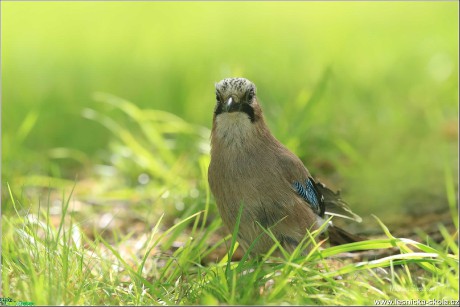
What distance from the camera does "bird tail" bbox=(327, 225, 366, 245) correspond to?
16.2 ft

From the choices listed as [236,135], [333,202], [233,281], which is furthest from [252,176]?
[233,281]

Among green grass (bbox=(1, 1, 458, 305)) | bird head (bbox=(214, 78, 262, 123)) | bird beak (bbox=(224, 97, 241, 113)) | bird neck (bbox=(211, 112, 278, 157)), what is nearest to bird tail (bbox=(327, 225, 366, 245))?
green grass (bbox=(1, 1, 458, 305))

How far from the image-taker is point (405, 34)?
11.1 meters

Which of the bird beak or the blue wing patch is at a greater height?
the bird beak

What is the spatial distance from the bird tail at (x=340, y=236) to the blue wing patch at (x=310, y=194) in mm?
158

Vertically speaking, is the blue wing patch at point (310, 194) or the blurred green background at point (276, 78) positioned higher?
the blurred green background at point (276, 78)

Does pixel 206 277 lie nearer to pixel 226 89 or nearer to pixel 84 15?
pixel 226 89

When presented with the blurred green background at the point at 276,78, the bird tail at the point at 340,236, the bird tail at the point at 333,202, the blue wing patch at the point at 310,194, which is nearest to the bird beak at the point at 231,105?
the blue wing patch at the point at 310,194

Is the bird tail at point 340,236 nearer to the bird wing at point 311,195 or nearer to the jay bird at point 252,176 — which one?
the bird wing at point 311,195

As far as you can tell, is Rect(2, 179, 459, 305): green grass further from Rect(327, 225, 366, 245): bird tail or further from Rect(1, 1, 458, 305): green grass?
Rect(327, 225, 366, 245): bird tail

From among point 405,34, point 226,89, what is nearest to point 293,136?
point 226,89

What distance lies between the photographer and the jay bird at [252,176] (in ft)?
14.5

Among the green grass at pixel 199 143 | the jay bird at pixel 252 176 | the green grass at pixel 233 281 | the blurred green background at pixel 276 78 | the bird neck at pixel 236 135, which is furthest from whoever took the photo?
the blurred green background at pixel 276 78

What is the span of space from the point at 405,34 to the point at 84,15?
464cm
